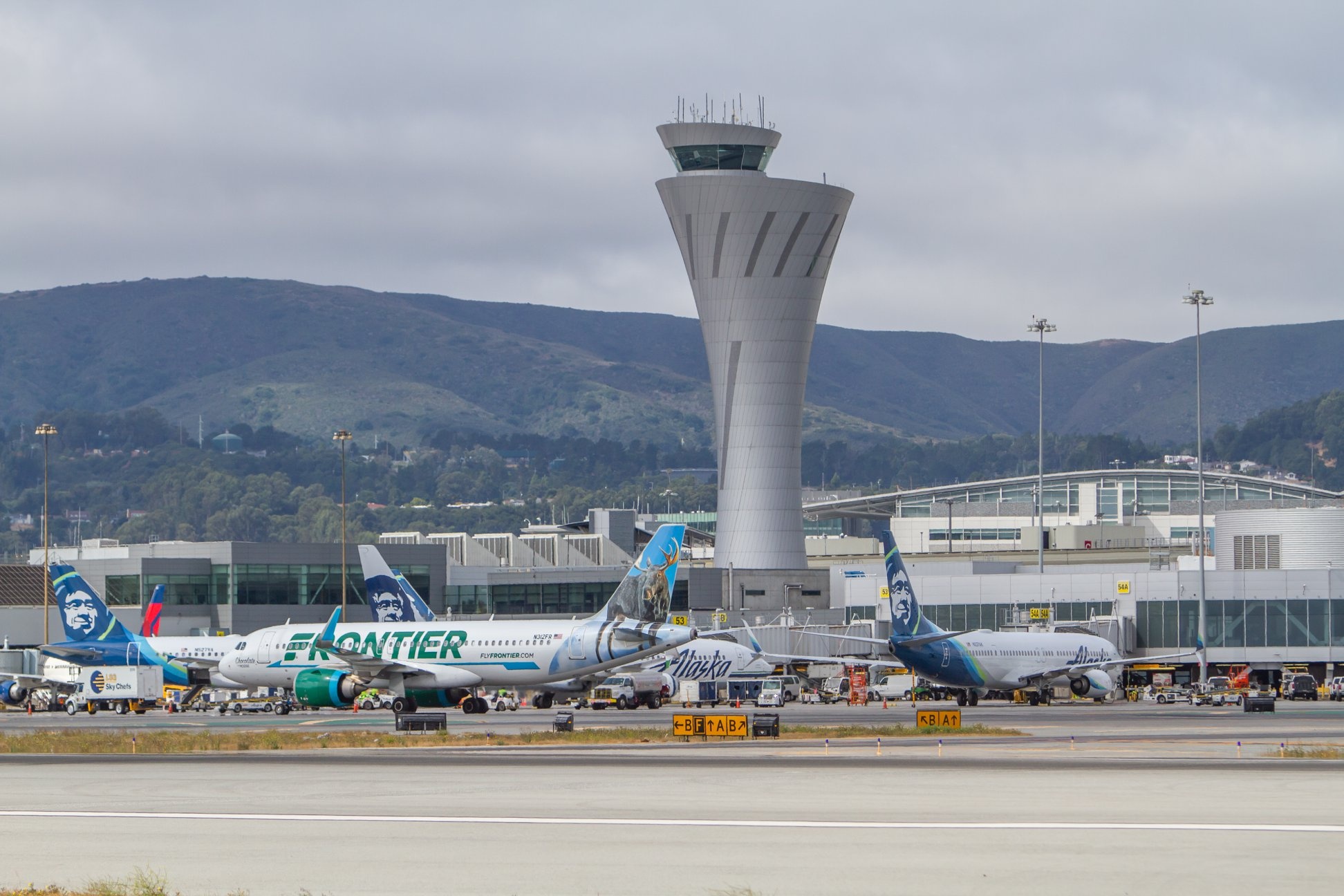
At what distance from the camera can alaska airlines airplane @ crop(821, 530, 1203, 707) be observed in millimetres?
87062

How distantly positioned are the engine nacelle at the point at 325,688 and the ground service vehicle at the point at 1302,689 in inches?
2288

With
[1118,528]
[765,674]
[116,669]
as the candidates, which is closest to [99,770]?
[116,669]

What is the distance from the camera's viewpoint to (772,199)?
538ft

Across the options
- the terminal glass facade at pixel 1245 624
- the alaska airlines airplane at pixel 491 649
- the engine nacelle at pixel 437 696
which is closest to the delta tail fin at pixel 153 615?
the alaska airlines airplane at pixel 491 649

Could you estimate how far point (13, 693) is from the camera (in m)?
98.7

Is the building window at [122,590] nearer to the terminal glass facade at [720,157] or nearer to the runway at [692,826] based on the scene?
the terminal glass facade at [720,157]

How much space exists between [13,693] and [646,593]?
44.1m

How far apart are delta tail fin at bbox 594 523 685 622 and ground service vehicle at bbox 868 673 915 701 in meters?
28.3

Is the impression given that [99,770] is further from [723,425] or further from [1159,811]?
[723,425]

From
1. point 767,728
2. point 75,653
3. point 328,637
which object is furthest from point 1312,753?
point 75,653

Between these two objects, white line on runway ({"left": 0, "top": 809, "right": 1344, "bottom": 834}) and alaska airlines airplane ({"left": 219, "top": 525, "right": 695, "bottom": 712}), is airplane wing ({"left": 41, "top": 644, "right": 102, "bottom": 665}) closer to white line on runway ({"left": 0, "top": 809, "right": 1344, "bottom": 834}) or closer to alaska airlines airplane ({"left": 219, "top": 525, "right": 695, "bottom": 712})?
alaska airlines airplane ({"left": 219, "top": 525, "right": 695, "bottom": 712})

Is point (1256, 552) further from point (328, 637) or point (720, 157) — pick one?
point (328, 637)

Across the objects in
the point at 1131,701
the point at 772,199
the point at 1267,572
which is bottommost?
the point at 1131,701

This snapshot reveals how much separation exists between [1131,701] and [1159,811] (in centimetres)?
7381
